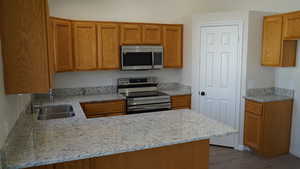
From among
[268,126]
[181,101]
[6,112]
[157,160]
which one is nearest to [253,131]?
[268,126]

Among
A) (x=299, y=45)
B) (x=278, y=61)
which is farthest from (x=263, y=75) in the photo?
(x=299, y=45)

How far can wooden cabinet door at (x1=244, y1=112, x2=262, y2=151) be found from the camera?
12.1 feet

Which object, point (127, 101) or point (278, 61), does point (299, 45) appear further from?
point (127, 101)

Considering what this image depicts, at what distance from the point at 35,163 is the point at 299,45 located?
3.90 meters

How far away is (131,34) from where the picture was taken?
4.21 metres

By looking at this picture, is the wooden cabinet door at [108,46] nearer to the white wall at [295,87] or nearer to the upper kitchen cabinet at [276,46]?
the upper kitchen cabinet at [276,46]

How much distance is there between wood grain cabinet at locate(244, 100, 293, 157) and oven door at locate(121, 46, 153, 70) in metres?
1.87

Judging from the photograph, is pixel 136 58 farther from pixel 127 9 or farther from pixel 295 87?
pixel 295 87

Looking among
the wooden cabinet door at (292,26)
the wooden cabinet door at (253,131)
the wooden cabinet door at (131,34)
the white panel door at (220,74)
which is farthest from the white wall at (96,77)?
the wooden cabinet door at (292,26)

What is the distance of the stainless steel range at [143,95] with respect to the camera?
410cm

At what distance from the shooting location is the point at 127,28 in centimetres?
417

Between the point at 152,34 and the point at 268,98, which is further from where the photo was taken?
the point at 152,34

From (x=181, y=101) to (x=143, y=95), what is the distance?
734mm

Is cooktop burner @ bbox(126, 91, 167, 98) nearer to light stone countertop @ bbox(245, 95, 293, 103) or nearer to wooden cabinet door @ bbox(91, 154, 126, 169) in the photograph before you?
light stone countertop @ bbox(245, 95, 293, 103)
